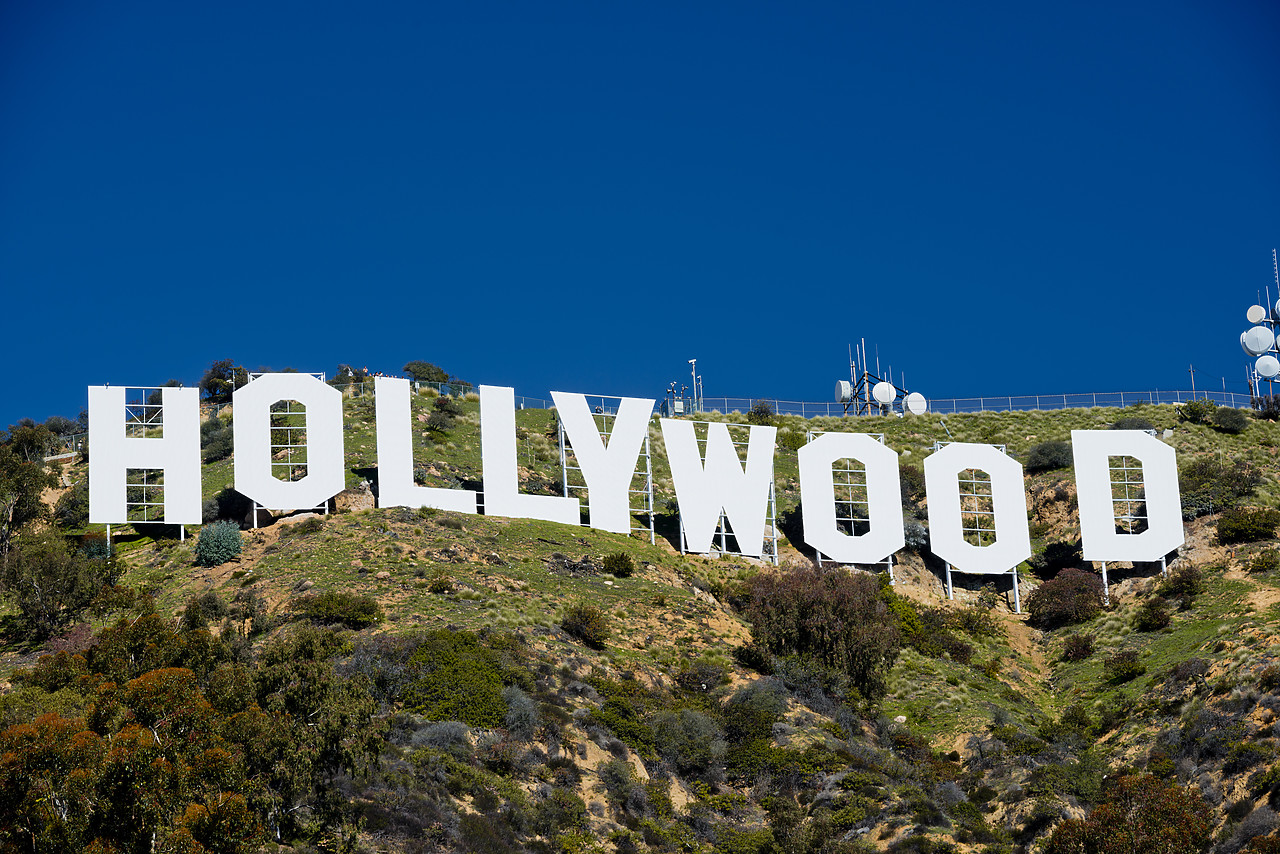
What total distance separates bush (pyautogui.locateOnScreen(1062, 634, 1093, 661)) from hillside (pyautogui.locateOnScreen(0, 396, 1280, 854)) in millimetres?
254

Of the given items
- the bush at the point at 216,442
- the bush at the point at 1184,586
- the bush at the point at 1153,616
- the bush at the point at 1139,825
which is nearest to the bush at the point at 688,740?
the bush at the point at 1139,825

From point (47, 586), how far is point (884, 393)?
186 ft

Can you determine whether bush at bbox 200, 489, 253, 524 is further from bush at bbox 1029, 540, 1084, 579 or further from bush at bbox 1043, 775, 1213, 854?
bush at bbox 1029, 540, 1084, 579

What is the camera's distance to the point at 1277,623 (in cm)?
4259

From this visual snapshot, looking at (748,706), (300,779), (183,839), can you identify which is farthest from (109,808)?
(748,706)

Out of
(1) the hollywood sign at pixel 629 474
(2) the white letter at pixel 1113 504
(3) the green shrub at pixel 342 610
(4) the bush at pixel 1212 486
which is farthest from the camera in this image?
(4) the bush at pixel 1212 486

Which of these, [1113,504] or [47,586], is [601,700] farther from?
[1113,504]

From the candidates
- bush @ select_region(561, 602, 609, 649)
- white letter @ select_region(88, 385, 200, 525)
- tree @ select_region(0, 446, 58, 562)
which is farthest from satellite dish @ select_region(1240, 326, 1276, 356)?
tree @ select_region(0, 446, 58, 562)

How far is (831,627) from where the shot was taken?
4491cm

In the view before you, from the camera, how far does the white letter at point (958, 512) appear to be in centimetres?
5575

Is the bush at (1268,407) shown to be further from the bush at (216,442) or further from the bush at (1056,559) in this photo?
the bush at (216,442)

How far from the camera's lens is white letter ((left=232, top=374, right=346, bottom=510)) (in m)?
49.1

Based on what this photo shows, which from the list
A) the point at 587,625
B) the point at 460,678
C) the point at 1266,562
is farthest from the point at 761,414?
the point at 460,678

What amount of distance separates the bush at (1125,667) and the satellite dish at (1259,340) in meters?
40.2
